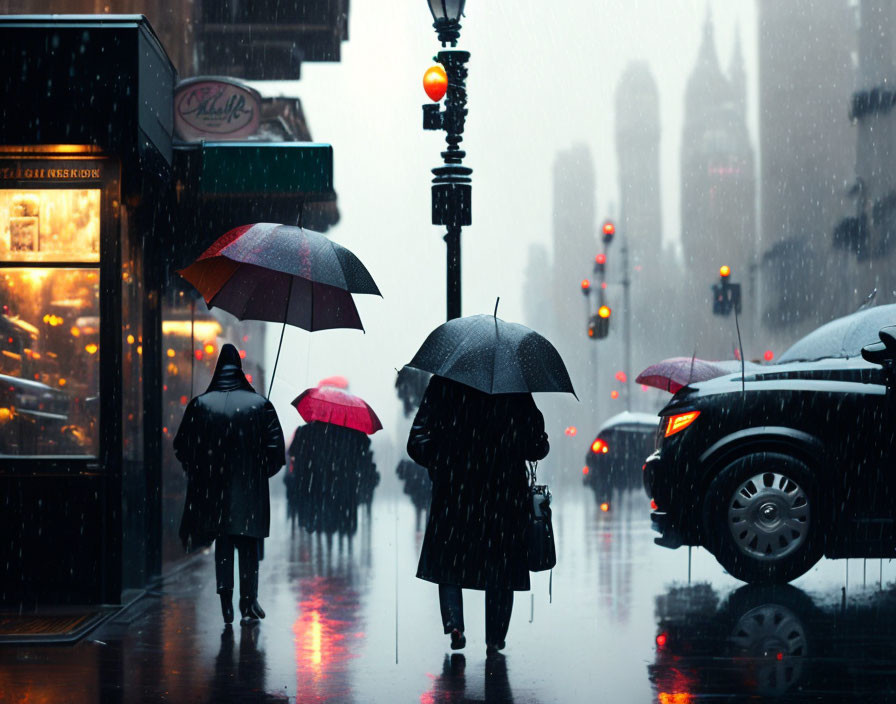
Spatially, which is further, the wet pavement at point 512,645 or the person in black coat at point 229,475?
the person in black coat at point 229,475

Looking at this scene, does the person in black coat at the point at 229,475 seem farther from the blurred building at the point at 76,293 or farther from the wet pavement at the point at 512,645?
the blurred building at the point at 76,293

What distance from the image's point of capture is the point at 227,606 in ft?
29.8

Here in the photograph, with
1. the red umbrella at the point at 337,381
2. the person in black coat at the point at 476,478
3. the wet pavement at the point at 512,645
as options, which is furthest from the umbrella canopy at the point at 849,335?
the red umbrella at the point at 337,381

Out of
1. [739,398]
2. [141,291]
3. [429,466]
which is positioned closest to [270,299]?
[141,291]

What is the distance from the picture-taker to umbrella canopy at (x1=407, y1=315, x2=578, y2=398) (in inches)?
295

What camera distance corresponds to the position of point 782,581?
10.1 m

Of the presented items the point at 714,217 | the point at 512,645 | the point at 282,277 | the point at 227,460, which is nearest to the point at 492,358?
the point at 512,645

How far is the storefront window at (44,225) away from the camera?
10.0 meters

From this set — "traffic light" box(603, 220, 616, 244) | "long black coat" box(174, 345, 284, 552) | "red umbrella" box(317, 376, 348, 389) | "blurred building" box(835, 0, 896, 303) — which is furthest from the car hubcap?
"blurred building" box(835, 0, 896, 303)

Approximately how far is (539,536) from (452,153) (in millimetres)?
4116

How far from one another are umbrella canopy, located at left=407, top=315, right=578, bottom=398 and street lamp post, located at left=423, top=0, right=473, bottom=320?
8.27 feet

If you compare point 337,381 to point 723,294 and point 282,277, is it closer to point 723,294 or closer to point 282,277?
point 723,294

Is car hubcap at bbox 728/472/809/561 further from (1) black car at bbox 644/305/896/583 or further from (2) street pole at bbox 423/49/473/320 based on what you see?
(2) street pole at bbox 423/49/473/320

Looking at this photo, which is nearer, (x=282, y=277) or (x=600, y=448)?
(x=282, y=277)
